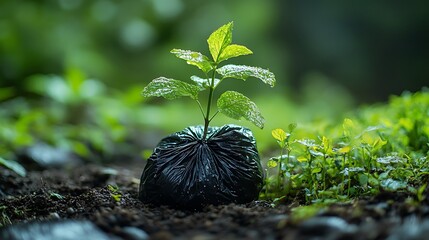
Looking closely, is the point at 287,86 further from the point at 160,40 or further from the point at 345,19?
the point at 160,40

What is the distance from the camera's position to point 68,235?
5.43 feet

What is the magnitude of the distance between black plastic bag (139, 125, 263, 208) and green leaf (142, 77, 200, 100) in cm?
21

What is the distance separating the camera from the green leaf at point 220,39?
2.31 metres

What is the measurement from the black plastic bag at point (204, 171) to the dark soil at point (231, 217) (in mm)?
64

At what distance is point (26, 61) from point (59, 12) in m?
0.88

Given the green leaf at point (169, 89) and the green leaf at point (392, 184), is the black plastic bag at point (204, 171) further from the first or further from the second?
the green leaf at point (392, 184)

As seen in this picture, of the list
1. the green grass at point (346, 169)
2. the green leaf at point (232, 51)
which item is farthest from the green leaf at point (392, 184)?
the green leaf at point (232, 51)

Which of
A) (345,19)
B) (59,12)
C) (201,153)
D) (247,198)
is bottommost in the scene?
(247,198)

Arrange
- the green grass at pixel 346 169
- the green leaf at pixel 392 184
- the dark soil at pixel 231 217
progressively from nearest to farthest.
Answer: the dark soil at pixel 231 217 → the green leaf at pixel 392 184 → the green grass at pixel 346 169

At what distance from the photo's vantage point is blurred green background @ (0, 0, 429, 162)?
5980 millimetres

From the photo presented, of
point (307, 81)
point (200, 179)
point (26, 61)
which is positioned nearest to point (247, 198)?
point (200, 179)

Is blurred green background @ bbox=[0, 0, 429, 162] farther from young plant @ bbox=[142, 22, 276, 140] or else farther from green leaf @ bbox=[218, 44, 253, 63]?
green leaf @ bbox=[218, 44, 253, 63]

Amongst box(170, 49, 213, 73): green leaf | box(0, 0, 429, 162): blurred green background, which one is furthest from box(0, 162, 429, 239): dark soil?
box(0, 0, 429, 162): blurred green background

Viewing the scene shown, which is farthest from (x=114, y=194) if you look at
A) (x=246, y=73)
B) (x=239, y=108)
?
(x=246, y=73)
